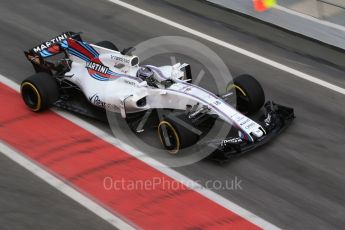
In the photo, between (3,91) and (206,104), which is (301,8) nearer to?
(206,104)

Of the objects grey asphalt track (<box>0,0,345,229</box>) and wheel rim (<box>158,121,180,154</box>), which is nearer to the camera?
grey asphalt track (<box>0,0,345,229</box>)

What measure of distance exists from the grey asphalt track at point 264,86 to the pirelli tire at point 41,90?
135 centimetres

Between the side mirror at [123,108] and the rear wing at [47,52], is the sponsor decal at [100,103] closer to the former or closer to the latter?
the side mirror at [123,108]

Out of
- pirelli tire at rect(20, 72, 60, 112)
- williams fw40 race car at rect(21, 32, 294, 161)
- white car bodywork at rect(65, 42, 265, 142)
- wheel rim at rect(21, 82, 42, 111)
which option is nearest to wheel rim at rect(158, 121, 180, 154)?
williams fw40 race car at rect(21, 32, 294, 161)

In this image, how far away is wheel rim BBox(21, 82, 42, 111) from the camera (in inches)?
422

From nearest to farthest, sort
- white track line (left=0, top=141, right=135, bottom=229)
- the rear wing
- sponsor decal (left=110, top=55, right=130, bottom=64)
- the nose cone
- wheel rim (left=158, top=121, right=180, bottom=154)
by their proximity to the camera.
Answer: white track line (left=0, top=141, right=135, bottom=229) < wheel rim (left=158, top=121, right=180, bottom=154) < the nose cone < sponsor decal (left=110, top=55, right=130, bottom=64) < the rear wing

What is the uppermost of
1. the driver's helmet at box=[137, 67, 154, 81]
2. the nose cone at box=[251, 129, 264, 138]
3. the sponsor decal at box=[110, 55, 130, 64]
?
the sponsor decal at box=[110, 55, 130, 64]

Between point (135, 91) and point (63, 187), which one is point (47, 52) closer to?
point (135, 91)

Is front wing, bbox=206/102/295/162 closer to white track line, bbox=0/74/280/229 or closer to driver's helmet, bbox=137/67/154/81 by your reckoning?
white track line, bbox=0/74/280/229

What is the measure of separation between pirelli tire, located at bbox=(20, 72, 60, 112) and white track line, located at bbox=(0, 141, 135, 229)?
927 mm

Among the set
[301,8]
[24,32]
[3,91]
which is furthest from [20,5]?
[301,8]

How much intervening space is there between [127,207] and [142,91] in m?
1.97

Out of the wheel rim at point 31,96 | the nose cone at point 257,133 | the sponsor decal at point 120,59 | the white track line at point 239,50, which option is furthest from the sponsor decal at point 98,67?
the white track line at point 239,50

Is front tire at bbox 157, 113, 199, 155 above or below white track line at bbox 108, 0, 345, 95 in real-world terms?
below
